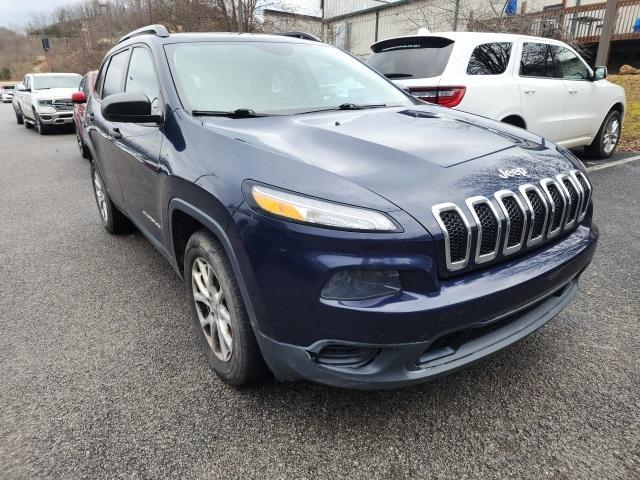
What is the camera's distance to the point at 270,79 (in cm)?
290

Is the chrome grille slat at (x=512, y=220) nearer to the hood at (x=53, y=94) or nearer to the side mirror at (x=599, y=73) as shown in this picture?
the side mirror at (x=599, y=73)

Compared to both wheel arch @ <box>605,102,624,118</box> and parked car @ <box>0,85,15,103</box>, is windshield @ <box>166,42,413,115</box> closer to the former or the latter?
wheel arch @ <box>605,102,624,118</box>

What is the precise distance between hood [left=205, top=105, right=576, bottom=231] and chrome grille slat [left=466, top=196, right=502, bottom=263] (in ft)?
0.15

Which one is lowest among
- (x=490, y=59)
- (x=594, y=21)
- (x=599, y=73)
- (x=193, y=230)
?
(x=193, y=230)

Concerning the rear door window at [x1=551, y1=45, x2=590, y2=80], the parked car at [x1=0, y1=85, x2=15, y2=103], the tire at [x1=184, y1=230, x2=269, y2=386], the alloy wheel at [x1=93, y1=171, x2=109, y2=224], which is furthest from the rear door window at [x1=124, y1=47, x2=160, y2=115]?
the parked car at [x1=0, y1=85, x2=15, y2=103]

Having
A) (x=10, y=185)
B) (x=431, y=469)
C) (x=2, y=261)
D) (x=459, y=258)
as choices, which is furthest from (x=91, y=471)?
(x=10, y=185)

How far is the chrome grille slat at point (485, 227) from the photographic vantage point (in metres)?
1.77

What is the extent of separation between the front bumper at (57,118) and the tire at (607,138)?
12.5m

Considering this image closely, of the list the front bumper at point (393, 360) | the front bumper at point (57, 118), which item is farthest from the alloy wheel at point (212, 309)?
the front bumper at point (57, 118)

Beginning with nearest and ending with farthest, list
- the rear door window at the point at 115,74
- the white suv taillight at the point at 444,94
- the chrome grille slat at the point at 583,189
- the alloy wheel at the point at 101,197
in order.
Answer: the chrome grille slat at the point at 583,189 < the rear door window at the point at 115,74 < the alloy wheel at the point at 101,197 < the white suv taillight at the point at 444,94

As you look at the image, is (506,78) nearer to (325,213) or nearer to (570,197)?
(570,197)

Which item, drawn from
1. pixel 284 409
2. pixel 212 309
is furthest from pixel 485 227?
pixel 212 309

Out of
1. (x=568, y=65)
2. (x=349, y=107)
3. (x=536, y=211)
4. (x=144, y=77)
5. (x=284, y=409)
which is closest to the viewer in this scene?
(x=536, y=211)

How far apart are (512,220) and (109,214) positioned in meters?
3.74
